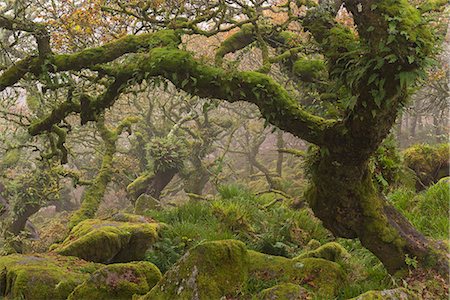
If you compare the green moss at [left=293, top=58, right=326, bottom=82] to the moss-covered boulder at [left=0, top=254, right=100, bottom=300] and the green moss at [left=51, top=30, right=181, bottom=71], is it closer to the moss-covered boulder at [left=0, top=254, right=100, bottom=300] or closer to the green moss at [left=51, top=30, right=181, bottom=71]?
the green moss at [left=51, top=30, right=181, bottom=71]

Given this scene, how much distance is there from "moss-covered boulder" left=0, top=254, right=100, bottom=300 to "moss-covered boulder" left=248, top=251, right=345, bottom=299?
2.95 m

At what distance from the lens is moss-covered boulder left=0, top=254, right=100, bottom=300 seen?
6.61m

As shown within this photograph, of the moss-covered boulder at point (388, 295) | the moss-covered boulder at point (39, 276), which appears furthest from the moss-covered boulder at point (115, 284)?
the moss-covered boulder at point (388, 295)

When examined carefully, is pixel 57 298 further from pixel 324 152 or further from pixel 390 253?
pixel 390 253

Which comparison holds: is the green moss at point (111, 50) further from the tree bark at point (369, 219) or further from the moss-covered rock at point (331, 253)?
the moss-covered rock at point (331, 253)

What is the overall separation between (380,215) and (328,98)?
276 cm

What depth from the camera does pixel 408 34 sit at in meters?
4.46

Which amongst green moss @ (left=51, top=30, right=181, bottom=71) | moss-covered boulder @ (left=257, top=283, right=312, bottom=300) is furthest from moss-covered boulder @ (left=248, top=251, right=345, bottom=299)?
green moss @ (left=51, top=30, right=181, bottom=71)

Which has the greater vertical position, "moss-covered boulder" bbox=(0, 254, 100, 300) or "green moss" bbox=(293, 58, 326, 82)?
"green moss" bbox=(293, 58, 326, 82)

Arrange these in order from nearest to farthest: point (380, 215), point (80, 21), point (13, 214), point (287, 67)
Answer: point (380, 215) < point (287, 67) < point (80, 21) < point (13, 214)

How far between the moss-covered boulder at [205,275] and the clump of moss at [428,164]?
26.1ft

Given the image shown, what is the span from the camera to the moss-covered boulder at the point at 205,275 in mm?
5555

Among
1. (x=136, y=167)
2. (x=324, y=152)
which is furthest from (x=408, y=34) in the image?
(x=136, y=167)

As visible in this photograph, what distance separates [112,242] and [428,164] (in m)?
9.04
